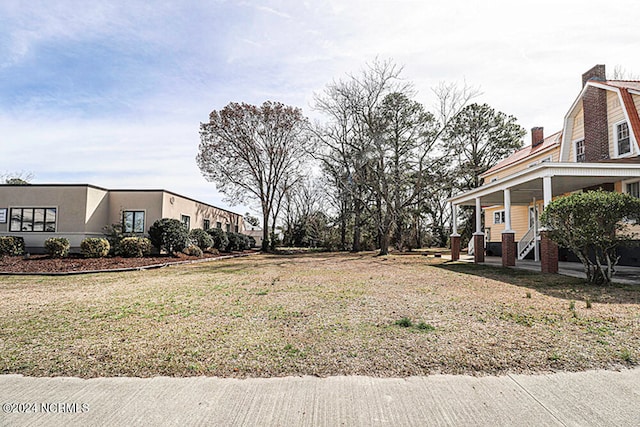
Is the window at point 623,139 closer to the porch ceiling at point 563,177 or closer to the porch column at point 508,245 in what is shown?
the porch ceiling at point 563,177

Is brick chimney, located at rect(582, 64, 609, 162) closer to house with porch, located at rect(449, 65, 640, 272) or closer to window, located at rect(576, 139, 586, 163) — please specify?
house with porch, located at rect(449, 65, 640, 272)

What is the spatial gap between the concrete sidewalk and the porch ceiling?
30.5 ft

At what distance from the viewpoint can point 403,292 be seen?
24.3 feet

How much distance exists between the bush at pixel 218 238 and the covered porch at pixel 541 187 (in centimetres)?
1514

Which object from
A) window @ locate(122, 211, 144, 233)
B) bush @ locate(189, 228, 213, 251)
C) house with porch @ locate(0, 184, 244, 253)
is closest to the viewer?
house with porch @ locate(0, 184, 244, 253)

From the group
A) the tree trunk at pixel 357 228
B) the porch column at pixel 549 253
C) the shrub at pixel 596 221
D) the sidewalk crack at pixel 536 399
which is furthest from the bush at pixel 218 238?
the sidewalk crack at pixel 536 399

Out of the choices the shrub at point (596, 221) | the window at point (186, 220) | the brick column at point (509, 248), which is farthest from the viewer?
the window at point (186, 220)

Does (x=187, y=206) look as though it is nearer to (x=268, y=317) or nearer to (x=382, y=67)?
(x=382, y=67)

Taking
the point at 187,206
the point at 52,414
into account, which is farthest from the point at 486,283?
the point at 187,206

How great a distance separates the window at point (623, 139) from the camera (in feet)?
42.4

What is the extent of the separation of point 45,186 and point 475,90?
25564 mm

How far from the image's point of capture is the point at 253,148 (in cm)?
2802

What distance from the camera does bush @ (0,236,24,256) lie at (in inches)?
615

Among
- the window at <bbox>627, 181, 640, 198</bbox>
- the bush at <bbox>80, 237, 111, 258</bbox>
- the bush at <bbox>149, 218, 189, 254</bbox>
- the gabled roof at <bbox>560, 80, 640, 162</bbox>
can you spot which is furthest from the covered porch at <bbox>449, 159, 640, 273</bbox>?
the bush at <bbox>80, 237, 111, 258</bbox>
